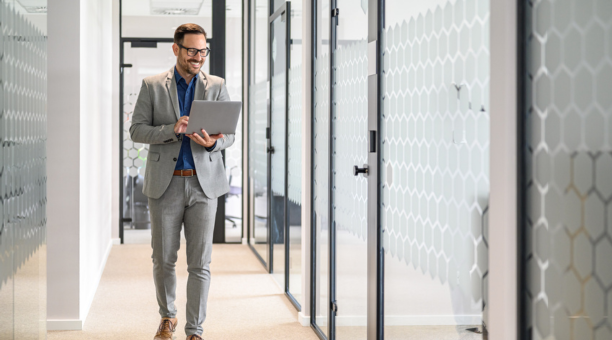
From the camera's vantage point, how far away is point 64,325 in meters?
3.67

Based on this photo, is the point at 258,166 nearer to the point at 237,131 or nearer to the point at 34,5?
the point at 237,131

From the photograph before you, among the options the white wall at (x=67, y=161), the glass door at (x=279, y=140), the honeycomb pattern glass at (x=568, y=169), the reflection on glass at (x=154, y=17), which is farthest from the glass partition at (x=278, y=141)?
the honeycomb pattern glass at (x=568, y=169)

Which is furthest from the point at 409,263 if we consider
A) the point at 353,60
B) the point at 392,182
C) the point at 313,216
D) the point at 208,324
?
the point at 208,324

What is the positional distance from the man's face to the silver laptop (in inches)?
11.0

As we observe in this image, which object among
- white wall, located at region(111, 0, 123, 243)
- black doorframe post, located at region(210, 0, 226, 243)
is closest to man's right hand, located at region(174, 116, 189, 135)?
black doorframe post, located at region(210, 0, 226, 243)

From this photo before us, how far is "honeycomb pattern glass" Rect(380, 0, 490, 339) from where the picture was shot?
1718 millimetres

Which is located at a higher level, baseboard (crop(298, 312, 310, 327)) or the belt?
the belt

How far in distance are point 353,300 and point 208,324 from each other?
1.23 metres

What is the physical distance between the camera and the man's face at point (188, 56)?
3.07 metres

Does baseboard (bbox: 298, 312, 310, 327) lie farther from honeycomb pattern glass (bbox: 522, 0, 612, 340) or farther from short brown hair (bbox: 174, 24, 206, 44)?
honeycomb pattern glass (bbox: 522, 0, 612, 340)

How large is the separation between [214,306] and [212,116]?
5.94 ft

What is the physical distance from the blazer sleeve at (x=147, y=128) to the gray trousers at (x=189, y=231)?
0.21 m

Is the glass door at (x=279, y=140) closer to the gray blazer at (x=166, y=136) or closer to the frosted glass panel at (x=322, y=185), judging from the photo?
the frosted glass panel at (x=322, y=185)

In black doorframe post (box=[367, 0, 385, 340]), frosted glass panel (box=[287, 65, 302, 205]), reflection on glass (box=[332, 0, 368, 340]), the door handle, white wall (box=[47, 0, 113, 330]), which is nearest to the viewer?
black doorframe post (box=[367, 0, 385, 340])
